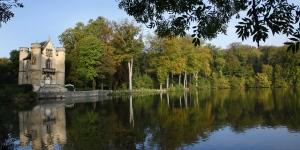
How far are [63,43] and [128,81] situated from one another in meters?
13.2

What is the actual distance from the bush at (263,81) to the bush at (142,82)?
32.5 metres

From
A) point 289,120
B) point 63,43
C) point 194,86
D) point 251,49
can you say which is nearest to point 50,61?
point 63,43

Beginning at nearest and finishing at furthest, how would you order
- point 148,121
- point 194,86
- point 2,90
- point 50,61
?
point 148,121, point 2,90, point 50,61, point 194,86

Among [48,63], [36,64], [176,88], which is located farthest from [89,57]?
[176,88]

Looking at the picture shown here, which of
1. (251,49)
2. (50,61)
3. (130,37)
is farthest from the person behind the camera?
(251,49)

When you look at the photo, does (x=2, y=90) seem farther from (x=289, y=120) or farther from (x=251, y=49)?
(x=251, y=49)

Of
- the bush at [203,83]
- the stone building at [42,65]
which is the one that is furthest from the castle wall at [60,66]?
the bush at [203,83]

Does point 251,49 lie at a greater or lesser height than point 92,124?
greater

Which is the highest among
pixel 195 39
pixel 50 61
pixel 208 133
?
pixel 50 61

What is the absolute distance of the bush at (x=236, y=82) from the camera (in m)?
95.2

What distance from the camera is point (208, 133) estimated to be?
19.2 meters

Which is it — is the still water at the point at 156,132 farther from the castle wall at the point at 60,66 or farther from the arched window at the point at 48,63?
the castle wall at the point at 60,66

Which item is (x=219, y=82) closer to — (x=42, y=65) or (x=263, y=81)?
(x=263, y=81)

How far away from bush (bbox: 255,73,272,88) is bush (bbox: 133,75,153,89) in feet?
107
